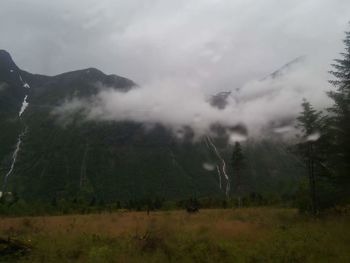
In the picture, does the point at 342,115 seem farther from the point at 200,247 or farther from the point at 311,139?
the point at 200,247

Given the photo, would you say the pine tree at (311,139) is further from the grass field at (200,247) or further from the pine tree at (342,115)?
the grass field at (200,247)

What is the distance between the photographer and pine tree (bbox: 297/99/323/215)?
3391 cm

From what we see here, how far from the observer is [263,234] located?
18.8 metres

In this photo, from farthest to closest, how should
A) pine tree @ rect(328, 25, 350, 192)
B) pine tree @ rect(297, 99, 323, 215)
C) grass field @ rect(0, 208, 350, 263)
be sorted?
pine tree @ rect(297, 99, 323, 215)
pine tree @ rect(328, 25, 350, 192)
grass field @ rect(0, 208, 350, 263)

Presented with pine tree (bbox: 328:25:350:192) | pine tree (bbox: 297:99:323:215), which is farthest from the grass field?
pine tree (bbox: 297:99:323:215)

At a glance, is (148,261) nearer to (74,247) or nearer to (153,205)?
(74,247)

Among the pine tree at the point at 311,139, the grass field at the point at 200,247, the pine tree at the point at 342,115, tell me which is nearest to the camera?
the grass field at the point at 200,247

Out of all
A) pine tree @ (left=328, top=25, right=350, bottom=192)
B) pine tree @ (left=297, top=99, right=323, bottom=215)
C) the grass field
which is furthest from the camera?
pine tree @ (left=297, top=99, right=323, bottom=215)

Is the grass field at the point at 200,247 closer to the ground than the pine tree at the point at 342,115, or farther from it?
closer to the ground

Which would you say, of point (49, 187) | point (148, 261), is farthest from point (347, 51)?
point (49, 187)

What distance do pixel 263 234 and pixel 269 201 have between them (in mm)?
64255

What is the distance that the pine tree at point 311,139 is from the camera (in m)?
33.9

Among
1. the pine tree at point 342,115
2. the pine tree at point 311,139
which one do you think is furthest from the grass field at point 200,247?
the pine tree at point 311,139

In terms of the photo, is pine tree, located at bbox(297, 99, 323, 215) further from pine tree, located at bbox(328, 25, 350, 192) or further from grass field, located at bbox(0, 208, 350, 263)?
grass field, located at bbox(0, 208, 350, 263)
